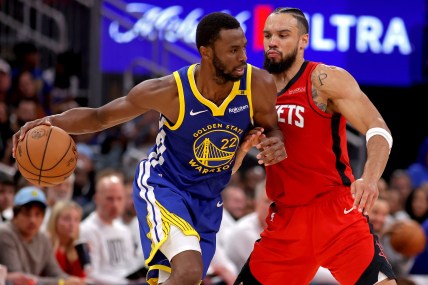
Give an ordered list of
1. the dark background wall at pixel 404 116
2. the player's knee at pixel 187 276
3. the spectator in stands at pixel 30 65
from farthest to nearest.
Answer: the dark background wall at pixel 404 116 < the spectator in stands at pixel 30 65 < the player's knee at pixel 187 276

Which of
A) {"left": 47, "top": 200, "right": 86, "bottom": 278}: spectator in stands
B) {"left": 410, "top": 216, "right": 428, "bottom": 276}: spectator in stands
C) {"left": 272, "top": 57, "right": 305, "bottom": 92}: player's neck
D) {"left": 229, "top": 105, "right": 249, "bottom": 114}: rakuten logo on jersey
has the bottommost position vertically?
{"left": 410, "top": 216, "right": 428, "bottom": 276}: spectator in stands

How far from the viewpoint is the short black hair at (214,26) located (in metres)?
5.55

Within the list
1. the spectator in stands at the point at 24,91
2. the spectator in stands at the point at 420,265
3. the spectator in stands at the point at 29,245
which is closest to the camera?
the spectator in stands at the point at 29,245

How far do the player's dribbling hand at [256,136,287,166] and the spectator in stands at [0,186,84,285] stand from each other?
9.22ft

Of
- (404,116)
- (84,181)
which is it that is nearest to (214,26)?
(84,181)

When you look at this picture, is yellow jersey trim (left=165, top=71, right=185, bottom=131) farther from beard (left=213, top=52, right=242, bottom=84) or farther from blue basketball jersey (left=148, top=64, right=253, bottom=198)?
beard (left=213, top=52, right=242, bottom=84)

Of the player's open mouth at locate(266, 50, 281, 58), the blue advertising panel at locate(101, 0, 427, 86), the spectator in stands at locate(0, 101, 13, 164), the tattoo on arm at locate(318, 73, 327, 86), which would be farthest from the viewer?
the blue advertising panel at locate(101, 0, 427, 86)

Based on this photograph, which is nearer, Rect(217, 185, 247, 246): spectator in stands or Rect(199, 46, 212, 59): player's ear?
Rect(199, 46, 212, 59): player's ear

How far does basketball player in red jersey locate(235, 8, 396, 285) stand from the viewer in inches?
229

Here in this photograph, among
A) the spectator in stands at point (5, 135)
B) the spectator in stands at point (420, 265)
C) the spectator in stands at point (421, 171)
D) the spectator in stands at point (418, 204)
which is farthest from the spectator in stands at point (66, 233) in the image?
the spectator in stands at point (421, 171)

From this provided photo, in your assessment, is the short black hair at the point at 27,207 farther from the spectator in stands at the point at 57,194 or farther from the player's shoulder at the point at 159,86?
the player's shoulder at the point at 159,86

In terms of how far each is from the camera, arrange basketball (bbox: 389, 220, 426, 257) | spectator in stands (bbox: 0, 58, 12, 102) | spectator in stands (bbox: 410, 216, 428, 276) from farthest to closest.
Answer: spectator in stands (bbox: 0, 58, 12, 102) → spectator in stands (bbox: 410, 216, 428, 276) → basketball (bbox: 389, 220, 426, 257)

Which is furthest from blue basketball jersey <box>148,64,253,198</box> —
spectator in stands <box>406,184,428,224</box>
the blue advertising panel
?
spectator in stands <box>406,184,428,224</box>

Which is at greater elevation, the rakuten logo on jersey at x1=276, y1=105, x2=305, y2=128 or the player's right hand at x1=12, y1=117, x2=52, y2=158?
the rakuten logo on jersey at x1=276, y1=105, x2=305, y2=128
